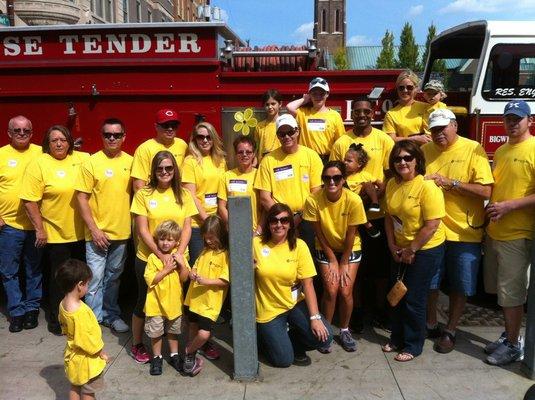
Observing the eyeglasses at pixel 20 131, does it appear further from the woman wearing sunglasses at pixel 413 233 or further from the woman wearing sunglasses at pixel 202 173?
the woman wearing sunglasses at pixel 413 233

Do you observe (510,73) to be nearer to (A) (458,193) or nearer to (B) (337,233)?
(A) (458,193)

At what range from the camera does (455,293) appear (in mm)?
4109

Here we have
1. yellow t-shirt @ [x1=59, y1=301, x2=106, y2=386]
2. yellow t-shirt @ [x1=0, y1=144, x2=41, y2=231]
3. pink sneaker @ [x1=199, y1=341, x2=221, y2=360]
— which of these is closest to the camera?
yellow t-shirt @ [x1=59, y1=301, x2=106, y2=386]

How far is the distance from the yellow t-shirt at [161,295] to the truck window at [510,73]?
3.49m

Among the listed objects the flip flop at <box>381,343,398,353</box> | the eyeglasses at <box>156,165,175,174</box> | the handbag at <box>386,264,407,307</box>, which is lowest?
the flip flop at <box>381,343,398,353</box>

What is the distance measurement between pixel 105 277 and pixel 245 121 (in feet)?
6.61

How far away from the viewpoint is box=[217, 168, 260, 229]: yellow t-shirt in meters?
4.30

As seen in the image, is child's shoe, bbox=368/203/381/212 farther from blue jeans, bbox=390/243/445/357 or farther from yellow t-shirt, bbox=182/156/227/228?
yellow t-shirt, bbox=182/156/227/228

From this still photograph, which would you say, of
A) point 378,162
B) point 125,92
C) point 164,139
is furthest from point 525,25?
point 125,92

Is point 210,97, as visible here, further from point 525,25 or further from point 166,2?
point 166,2

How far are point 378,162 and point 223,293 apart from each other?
1716mm

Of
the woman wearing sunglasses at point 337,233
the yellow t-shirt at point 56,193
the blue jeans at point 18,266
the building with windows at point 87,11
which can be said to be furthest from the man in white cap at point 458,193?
the building with windows at point 87,11

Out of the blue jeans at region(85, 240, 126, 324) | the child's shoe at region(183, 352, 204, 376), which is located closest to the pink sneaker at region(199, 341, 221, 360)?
the child's shoe at region(183, 352, 204, 376)

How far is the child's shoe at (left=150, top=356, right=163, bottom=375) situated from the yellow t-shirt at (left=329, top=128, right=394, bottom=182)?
2.18 metres
